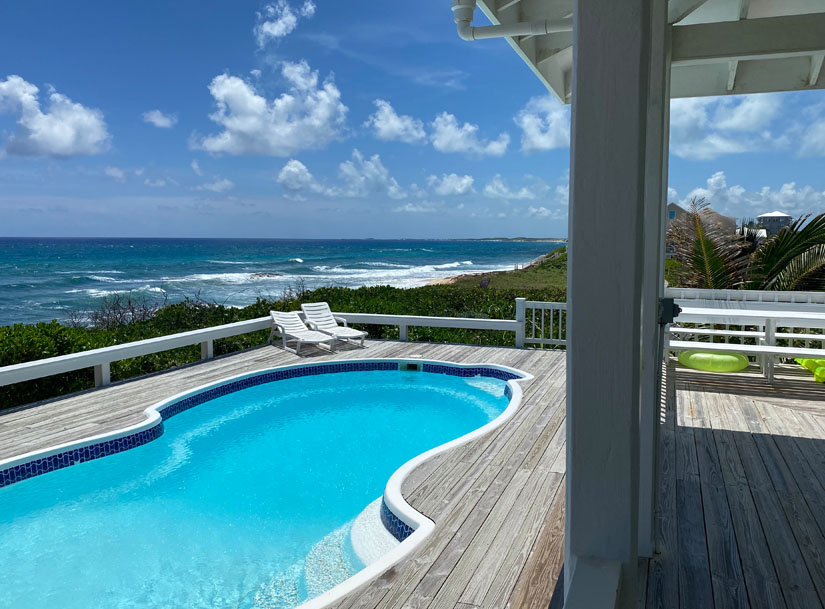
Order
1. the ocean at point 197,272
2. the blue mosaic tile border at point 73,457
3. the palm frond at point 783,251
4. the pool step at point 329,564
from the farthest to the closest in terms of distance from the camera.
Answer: the ocean at point 197,272
the palm frond at point 783,251
the blue mosaic tile border at point 73,457
the pool step at point 329,564

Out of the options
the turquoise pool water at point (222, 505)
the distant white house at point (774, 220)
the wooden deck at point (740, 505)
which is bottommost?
the turquoise pool water at point (222, 505)

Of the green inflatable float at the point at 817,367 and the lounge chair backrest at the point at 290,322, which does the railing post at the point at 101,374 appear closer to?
the lounge chair backrest at the point at 290,322

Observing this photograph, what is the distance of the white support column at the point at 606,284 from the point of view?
2.87ft

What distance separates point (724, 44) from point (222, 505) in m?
4.35

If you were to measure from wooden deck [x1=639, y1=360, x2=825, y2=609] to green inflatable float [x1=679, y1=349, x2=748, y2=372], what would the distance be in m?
0.71

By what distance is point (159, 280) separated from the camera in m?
33.2

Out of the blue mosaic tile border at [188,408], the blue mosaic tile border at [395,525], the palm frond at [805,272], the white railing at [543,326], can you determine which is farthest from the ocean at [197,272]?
the blue mosaic tile border at [395,525]

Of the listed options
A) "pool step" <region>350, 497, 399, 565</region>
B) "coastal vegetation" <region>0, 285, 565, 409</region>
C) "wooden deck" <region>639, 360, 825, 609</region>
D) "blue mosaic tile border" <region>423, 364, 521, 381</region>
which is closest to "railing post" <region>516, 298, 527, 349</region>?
"coastal vegetation" <region>0, 285, 565, 409</region>

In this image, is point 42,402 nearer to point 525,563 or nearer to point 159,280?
point 525,563

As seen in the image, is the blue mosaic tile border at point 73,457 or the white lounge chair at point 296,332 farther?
the white lounge chair at point 296,332

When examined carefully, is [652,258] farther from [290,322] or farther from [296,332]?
[290,322]

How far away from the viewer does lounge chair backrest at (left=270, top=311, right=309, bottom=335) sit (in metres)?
8.08

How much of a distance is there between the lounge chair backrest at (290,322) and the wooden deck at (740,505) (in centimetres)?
510

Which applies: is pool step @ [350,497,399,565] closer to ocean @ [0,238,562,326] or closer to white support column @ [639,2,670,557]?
white support column @ [639,2,670,557]
